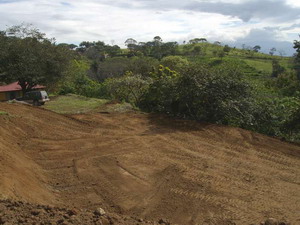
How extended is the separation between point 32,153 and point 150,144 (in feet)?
12.1

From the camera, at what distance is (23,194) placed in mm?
5910

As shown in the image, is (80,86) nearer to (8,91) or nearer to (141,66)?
(8,91)

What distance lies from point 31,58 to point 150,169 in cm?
1657

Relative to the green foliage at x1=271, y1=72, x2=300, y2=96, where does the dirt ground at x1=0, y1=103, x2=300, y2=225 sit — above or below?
below

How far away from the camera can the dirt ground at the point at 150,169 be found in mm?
6258

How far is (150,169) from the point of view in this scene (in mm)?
8359

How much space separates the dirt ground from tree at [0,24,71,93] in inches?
376

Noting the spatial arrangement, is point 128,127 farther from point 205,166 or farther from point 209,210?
point 209,210

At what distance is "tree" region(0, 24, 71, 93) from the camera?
2166 cm

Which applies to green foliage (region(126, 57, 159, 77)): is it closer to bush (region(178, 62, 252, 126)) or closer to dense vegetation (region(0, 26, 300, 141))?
dense vegetation (region(0, 26, 300, 141))

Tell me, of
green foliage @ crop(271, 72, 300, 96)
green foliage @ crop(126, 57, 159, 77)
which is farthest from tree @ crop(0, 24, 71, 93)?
green foliage @ crop(271, 72, 300, 96)

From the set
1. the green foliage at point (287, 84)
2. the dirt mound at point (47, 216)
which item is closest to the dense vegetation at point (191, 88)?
the green foliage at point (287, 84)

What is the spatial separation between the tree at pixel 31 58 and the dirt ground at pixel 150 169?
955cm

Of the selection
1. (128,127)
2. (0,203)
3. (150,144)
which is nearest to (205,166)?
(150,144)
